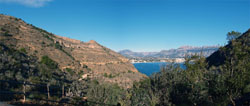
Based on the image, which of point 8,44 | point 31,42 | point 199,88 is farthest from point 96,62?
point 199,88

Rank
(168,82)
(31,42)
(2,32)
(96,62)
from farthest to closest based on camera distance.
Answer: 1. (96,62)
2. (31,42)
3. (2,32)
4. (168,82)

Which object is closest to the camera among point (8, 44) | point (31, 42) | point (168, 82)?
point (168, 82)

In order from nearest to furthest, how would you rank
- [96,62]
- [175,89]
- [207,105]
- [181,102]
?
[207,105] → [181,102] → [175,89] → [96,62]

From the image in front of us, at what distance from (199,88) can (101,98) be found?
13.5 m

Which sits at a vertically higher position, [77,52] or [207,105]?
[77,52]

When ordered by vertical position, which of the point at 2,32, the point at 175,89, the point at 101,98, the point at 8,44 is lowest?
the point at 101,98

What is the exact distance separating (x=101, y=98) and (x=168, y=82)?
919 cm

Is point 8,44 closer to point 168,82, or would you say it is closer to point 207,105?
point 168,82

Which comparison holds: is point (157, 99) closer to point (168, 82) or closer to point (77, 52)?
point (168, 82)

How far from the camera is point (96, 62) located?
213 feet

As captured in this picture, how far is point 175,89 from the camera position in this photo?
18328 millimetres

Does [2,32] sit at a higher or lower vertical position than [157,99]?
higher

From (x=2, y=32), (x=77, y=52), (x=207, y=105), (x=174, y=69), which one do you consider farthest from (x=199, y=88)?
(x=77, y=52)

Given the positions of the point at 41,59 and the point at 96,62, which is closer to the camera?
the point at 41,59
